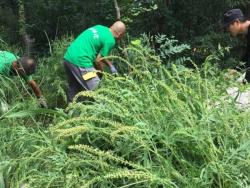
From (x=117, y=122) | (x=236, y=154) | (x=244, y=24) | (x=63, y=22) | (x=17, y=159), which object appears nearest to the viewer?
(x=236, y=154)

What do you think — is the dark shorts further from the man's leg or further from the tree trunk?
the tree trunk

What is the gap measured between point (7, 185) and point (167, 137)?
110 cm

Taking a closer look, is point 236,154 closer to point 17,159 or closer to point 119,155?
point 119,155

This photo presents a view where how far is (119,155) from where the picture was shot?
2588 mm

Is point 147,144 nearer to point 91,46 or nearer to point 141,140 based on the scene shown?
point 141,140

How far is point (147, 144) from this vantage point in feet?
8.16

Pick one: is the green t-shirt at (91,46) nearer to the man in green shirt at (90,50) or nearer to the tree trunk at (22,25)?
the man in green shirt at (90,50)

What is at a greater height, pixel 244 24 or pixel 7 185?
pixel 244 24

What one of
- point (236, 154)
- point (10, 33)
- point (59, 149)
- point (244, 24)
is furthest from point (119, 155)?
point (10, 33)

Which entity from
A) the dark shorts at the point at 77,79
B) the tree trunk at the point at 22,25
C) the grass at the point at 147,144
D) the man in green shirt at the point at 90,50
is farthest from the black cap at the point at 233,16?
the tree trunk at the point at 22,25

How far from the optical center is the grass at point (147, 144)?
2.34 meters

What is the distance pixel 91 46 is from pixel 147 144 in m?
3.58

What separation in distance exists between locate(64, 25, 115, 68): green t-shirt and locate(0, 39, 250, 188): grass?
2.73 meters

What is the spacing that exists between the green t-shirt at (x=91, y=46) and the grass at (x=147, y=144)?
107 inches
